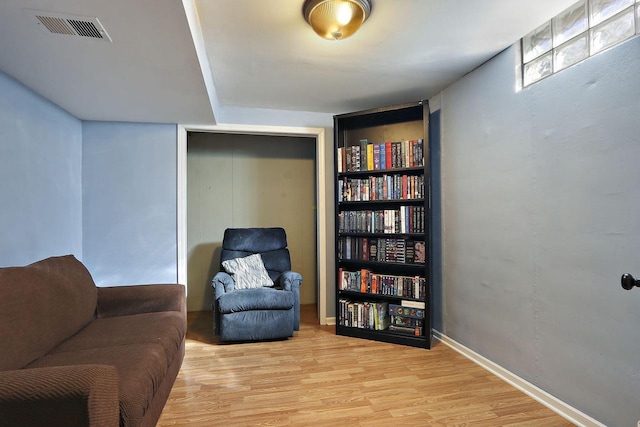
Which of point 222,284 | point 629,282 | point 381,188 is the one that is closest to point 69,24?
point 222,284

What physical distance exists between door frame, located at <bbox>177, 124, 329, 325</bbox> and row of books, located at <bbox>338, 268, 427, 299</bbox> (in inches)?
15.0

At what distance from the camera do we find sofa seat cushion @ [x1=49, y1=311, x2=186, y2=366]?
5.77 feet

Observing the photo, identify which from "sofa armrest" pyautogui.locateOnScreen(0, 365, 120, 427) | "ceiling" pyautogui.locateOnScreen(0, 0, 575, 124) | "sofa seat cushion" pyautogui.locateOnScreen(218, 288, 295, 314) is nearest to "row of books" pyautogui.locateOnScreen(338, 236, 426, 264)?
"sofa seat cushion" pyautogui.locateOnScreen(218, 288, 295, 314)

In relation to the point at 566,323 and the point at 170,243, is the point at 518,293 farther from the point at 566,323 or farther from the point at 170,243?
the point at 170,243

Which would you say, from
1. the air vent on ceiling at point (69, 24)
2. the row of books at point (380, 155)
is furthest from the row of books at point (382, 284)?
the air vent on ceiling at point (69, 24)

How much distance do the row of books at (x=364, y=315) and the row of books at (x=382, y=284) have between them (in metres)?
0.13

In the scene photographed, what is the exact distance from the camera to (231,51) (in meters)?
2.22

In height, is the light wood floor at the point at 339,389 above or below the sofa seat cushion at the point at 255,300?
below

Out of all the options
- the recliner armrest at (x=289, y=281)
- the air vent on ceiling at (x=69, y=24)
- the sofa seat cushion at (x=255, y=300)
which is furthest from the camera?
the recliner armrest at (x=289, y=281)

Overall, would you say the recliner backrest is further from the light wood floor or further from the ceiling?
the ceiling

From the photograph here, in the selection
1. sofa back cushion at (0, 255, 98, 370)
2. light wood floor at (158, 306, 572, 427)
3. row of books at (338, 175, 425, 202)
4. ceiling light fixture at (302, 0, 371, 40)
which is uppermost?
ceiling light fixture at (302, 0, 371, 40)

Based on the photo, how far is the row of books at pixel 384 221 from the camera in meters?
2.94

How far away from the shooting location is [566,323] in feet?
5.95

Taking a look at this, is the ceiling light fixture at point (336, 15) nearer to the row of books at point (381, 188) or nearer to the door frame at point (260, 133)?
the row of books at point (381, 188)
